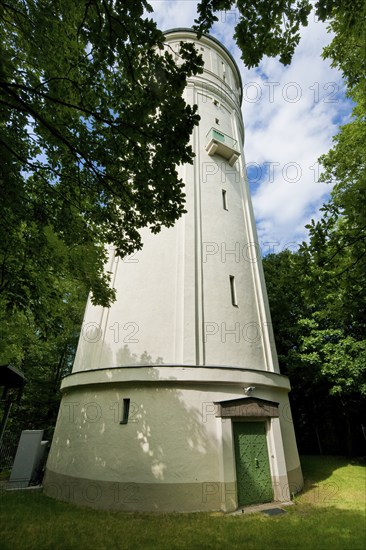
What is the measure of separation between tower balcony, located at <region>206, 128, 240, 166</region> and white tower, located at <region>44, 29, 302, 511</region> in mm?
1916

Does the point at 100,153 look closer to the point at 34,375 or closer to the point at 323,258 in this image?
the point at 323,258

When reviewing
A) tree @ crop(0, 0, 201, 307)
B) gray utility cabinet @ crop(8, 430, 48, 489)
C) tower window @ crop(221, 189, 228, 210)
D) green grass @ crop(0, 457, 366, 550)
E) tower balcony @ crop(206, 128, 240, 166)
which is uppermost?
tower balcony @ crop(206, 128, 240, 166)

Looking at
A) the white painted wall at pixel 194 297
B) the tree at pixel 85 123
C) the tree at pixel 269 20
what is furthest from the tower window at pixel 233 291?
the tree at pixel 269 20

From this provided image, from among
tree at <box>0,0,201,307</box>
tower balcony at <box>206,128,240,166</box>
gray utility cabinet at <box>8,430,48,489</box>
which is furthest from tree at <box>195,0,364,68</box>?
gray utility cabinet at <box>8,430,48,489</box>

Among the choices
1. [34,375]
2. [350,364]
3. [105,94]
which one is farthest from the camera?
[34,375]

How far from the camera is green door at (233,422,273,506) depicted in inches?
341

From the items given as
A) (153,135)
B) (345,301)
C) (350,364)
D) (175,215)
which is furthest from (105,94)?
(350,364)

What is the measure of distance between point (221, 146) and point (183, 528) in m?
14.9

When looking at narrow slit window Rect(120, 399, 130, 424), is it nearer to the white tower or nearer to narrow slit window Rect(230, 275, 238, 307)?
the white tower

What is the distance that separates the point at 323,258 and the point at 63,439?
10059 millimetres

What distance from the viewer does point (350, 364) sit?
1373cm

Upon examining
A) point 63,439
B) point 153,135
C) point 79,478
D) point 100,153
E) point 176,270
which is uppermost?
point 176,270

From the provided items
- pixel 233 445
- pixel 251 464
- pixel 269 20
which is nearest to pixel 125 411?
pixel 233 445

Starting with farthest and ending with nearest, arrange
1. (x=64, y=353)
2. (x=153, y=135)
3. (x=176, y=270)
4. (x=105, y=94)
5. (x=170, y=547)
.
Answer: (x=64, y=353) < (x=176, y=270) < (x=170, y=547) < (x=105, y=94) < (x=153, y=135)
